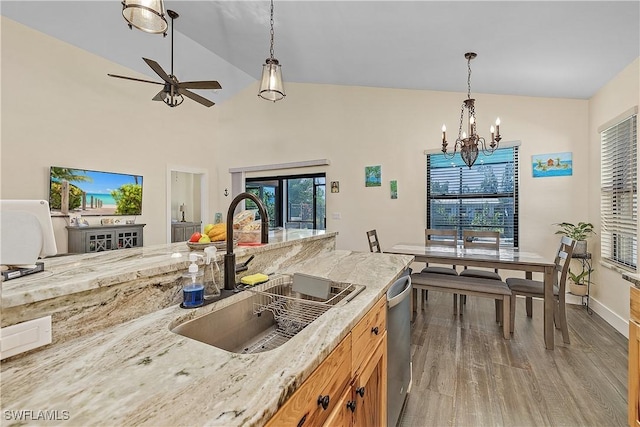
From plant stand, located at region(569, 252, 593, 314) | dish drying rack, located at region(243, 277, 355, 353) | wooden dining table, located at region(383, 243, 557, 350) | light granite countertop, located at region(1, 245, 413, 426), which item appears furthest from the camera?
plant stand, located at region(569, 252, 593, 314)

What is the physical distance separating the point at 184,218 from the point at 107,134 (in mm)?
2254

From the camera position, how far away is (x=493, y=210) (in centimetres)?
408

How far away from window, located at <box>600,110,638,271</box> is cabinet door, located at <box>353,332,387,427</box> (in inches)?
113

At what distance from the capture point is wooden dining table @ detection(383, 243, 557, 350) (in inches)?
98.3

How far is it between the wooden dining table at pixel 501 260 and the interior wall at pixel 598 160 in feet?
2.20

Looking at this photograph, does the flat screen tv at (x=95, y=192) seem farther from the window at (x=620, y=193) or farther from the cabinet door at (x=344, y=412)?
the window at (x=620, y=193)

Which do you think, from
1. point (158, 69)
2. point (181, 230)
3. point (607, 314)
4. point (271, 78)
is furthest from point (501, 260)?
point (181, 230)

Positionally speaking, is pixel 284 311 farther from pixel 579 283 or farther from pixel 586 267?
pixel 586 267

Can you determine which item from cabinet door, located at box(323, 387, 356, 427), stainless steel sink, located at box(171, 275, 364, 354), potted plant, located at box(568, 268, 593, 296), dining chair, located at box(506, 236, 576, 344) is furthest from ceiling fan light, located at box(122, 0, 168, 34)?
potted plant, located at box(568, 268, 593, 296)

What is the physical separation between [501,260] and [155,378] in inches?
118

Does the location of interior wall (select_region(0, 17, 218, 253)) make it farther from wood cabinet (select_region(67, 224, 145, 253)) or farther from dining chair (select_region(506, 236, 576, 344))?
dining chair (select_region(506, 236, 576, 344))

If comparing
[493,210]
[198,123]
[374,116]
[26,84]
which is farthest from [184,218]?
[493,210]

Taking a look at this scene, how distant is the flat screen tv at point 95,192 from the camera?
12.6ft

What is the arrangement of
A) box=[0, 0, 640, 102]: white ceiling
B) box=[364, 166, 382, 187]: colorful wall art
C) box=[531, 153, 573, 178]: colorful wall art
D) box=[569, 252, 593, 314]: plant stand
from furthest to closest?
1. box=[364, 166, 382, 187]: colorful wall art
2. box=[531, 153, 573, 178]: colorful wall art
3. box=[569, 252, 593, 314]: plant stand
4. box=[0, 0, 640, 102]: white ceiling
